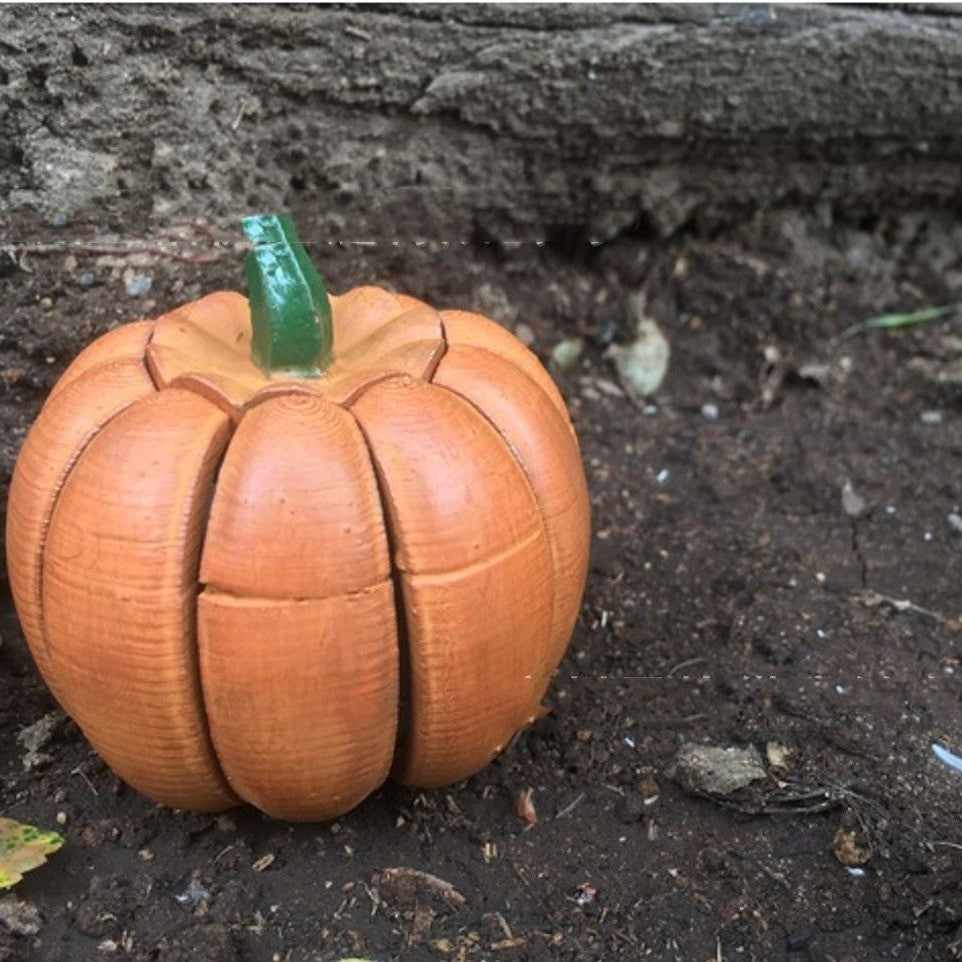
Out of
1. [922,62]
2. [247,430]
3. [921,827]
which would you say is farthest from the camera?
[922,62]

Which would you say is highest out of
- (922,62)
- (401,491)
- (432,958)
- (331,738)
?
(922,62)

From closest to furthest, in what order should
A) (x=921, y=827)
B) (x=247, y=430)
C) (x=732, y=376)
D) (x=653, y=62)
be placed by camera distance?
(x=247, y=430) < (x=921, y=827) < (x=653, y=62) < (x=732, y=376)

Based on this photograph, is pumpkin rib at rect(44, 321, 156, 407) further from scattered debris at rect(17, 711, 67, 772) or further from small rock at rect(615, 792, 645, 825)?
small rock at rect(615, 792, 645, 825)

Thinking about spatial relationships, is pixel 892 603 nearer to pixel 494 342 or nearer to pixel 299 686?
pixel 494 342

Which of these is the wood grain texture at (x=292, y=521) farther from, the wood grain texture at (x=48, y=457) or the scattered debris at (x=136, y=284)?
the scattered debris at (x=136, y=284)

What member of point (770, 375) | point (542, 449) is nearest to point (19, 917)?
point (542, 449)

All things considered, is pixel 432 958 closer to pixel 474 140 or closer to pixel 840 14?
pixel 474 140

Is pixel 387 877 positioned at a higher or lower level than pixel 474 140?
lower

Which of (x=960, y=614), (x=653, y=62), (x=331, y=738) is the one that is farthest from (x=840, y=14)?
(x=331, y=738)
